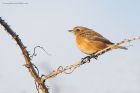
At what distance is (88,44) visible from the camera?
950 centimetres

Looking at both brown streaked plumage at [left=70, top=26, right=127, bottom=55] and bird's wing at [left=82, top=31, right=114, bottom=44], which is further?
bird's wing at [left=82, top=31, right=114, bottom=44]

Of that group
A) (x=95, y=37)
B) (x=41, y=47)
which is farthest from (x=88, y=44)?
(x=41, y=47)

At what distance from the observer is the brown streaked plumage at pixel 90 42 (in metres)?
9.27

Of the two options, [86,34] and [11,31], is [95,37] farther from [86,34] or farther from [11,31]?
→ [11,31]

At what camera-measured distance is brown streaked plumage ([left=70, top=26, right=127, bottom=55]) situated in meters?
9.27

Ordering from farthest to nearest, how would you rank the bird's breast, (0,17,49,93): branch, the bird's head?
the bird's head < the bird's breast < (0,17,49,93): branch

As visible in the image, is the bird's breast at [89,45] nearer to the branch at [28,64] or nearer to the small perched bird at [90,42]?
the small perched bird at [90,42]

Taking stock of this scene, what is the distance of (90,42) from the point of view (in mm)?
9586

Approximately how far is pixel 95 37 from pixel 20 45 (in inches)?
252

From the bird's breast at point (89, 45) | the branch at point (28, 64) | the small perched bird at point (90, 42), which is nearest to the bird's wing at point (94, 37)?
the small perched bird at point (90, 42)

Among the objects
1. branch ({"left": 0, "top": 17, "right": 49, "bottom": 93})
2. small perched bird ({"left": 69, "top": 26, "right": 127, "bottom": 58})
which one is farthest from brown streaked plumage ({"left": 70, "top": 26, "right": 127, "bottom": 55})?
branch ({"left": 0, "top": 17, "right": 49, "bottom": 93})

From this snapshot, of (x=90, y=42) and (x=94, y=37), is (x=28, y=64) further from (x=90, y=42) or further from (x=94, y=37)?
(x=94, y=37)

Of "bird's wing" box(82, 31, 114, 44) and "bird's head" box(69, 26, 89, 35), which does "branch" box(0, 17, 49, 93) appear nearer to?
"bird's wing" box(82, 31, 114, 44)

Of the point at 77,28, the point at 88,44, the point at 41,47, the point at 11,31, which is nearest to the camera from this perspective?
the point at 11,31
